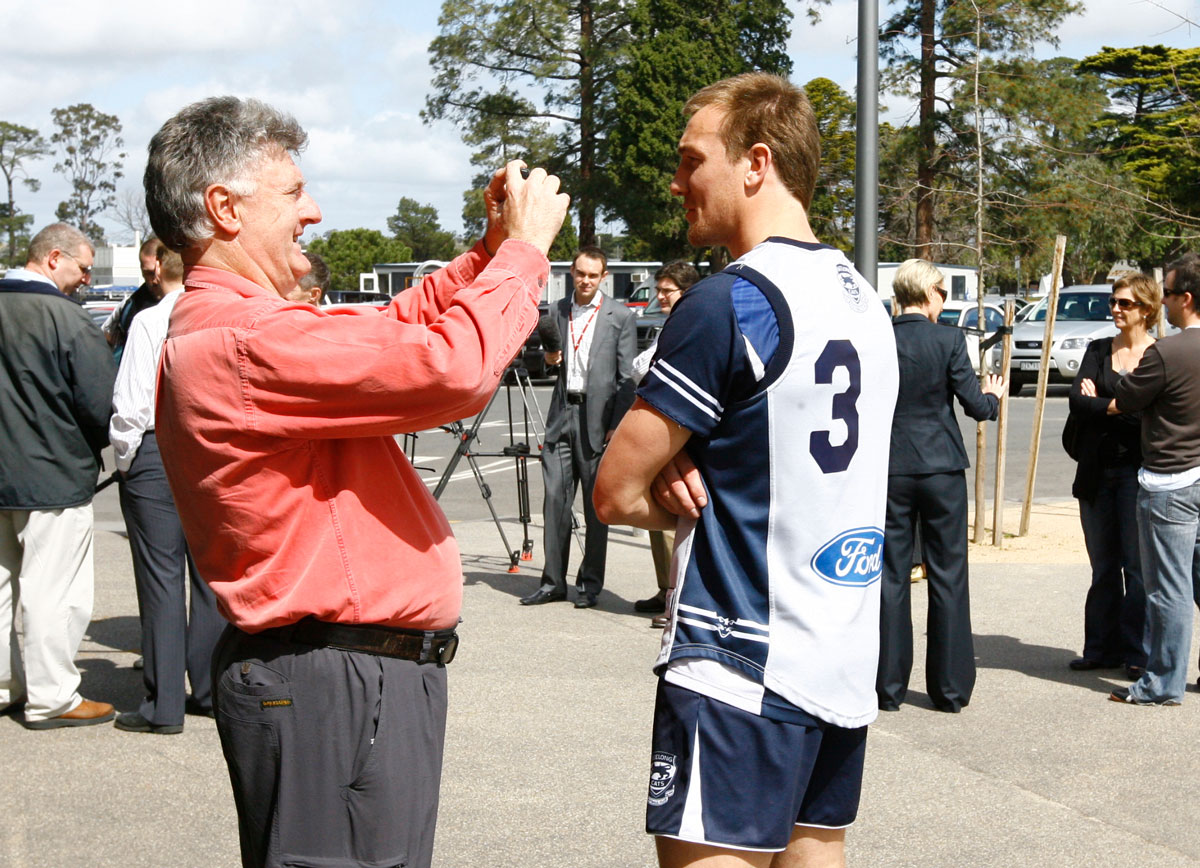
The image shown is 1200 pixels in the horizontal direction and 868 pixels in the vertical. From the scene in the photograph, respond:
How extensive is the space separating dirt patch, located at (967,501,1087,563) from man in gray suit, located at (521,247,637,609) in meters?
2.93

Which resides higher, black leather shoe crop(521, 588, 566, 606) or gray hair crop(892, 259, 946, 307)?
gray hair crop(892, 259, 946, 307)

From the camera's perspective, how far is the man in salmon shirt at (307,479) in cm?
212

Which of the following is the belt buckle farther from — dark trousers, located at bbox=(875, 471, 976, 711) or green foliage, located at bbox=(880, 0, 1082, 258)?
green foliage, located at bbox=(880, 0, 1082, 258)

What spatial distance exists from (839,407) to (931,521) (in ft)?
12.1

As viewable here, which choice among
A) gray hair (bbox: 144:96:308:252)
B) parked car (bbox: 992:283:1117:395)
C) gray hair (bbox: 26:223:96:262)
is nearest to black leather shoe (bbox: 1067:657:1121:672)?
gray hair (bbox: 26:223:96:262)

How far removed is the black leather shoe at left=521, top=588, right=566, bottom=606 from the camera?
8.01 meters

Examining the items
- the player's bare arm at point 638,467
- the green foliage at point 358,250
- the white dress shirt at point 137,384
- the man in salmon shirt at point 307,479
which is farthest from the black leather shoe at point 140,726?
the green foliage at point 358,250

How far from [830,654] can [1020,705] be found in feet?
13.1

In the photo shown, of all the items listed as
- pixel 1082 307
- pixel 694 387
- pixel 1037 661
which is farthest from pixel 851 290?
pixel 1082 307

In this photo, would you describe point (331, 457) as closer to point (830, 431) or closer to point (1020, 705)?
point (830, 431)

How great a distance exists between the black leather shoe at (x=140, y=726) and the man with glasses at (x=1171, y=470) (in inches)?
174

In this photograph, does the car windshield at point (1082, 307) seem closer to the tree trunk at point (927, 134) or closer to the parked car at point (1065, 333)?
the parked car at point (1065, 333)

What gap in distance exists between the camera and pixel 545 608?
7930 mm

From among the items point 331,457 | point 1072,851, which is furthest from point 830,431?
point 1072,851
